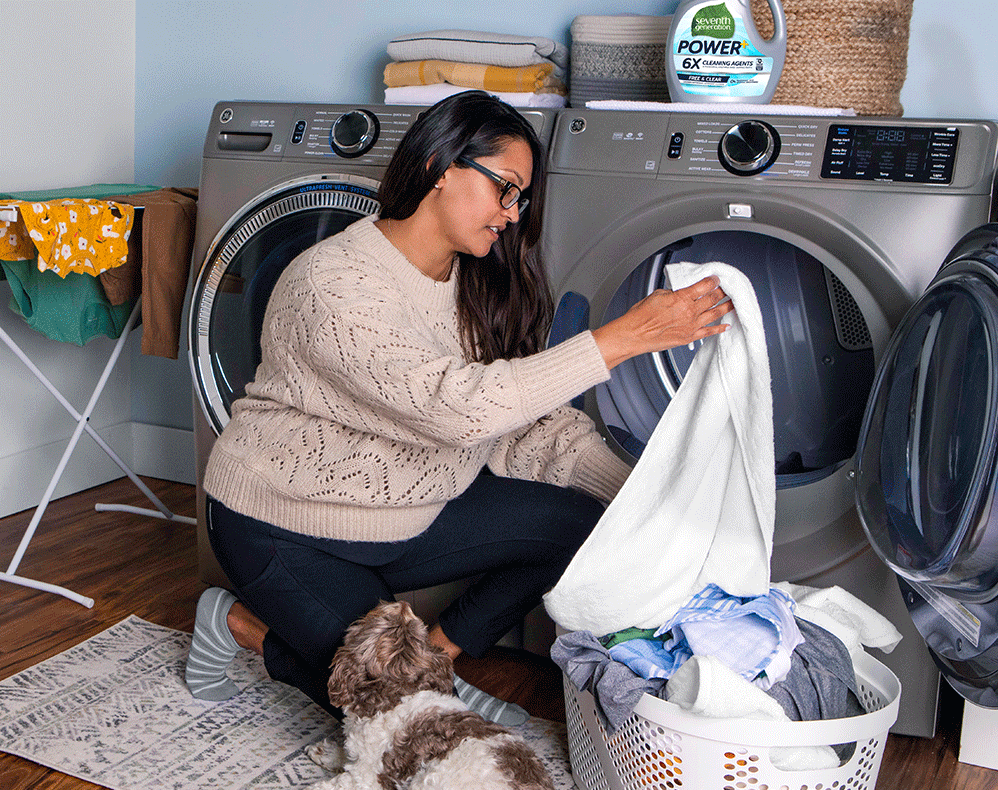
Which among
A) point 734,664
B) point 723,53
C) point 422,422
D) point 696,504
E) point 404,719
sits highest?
point 723,53

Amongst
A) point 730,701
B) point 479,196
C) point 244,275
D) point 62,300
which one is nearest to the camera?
point 730,701

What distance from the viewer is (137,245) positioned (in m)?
2.11

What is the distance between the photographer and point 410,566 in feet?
5.17

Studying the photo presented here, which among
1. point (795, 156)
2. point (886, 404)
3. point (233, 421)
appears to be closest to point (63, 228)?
point (233, 421)

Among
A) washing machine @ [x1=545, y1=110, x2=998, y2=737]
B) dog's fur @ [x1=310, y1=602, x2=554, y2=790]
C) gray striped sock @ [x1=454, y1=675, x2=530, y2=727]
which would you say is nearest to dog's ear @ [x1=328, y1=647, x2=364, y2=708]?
dog's fur @ [x1=310, y1=602, x2=554, y2=790]

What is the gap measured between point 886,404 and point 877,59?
1.98 ft

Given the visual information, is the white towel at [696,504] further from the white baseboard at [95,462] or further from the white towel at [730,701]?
the white baseboard at [95,462]

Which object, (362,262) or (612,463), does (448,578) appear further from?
(362,262)

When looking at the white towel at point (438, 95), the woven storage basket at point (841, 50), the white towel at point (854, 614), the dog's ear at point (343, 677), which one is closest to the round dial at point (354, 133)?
the white towel at point (438, 95)

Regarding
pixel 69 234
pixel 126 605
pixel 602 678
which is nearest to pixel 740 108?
pixel 602 678

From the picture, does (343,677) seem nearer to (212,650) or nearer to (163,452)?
(212,650)

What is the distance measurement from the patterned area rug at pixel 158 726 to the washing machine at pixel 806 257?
56 cm

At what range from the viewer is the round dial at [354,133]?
5.98ft

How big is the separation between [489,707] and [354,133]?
1058 mm
